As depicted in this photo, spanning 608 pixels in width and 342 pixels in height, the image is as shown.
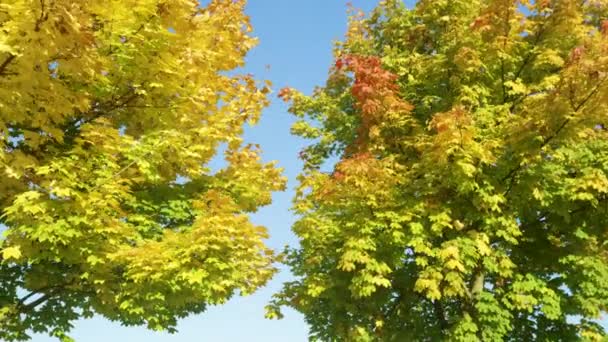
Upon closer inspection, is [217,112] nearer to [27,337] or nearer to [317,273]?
[317,273]

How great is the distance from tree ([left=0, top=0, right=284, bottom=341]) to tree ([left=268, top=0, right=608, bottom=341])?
2.93m

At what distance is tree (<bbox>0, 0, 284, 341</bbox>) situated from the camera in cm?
1115

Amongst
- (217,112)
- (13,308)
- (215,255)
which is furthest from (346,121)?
(13,308)

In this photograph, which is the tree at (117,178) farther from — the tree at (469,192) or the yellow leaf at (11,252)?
the tree at (469,192)

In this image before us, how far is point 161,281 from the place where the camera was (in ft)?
40.5

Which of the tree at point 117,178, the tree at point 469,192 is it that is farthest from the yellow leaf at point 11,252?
the tree at point 469,192

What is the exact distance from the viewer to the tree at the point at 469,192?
14.2 metres

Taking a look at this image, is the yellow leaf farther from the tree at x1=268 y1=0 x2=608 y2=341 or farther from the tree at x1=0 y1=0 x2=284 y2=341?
the tree at x1=268 y1=0 x2=608 y2=341

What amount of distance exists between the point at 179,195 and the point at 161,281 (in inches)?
126

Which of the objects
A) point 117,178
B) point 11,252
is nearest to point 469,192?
point 117,178

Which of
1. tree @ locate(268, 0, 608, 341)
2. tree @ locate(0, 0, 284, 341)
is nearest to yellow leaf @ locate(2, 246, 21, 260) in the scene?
tree @ locate(0, 0, 284, 341)

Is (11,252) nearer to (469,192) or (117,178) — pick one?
(117,178)

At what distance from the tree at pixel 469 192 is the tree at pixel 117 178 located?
115 inches

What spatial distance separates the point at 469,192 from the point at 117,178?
9001 millimetres
